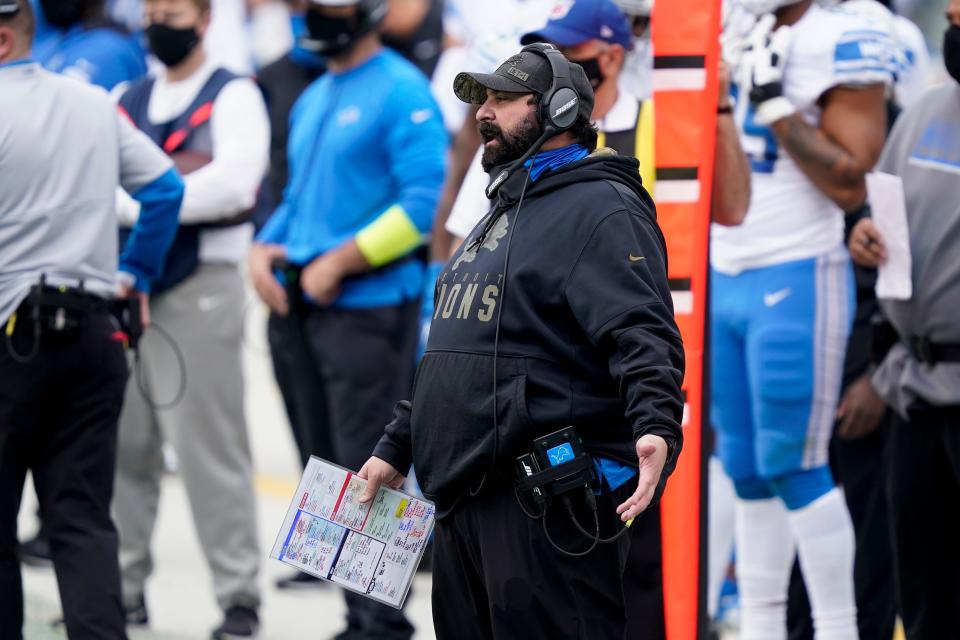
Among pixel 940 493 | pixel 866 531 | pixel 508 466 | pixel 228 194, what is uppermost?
pixel 508 466

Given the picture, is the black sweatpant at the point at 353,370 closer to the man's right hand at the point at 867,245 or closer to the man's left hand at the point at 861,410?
the man's left hand at the point at 861,410

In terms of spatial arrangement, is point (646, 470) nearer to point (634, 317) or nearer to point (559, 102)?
point (634, 317)

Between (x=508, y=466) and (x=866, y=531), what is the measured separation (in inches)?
91.7

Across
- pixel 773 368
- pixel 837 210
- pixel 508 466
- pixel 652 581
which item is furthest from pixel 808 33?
pixel 508 466

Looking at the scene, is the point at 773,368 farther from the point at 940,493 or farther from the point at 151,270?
the point at 151,270

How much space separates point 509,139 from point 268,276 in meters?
2.59

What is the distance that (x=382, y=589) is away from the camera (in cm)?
370

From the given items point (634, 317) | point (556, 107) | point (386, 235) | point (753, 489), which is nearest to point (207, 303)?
point (386, 235)

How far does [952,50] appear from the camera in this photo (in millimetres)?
4293

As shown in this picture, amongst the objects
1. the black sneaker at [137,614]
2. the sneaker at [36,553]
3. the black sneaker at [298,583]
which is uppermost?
the black sneaker at [137,614]

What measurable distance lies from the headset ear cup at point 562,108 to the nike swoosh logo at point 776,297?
1727 mm

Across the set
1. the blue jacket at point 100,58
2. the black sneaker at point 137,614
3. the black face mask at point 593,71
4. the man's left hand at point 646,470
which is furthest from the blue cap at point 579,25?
the blue jacket at point 100,58

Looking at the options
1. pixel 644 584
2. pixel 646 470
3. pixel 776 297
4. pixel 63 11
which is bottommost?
pixel 644 584

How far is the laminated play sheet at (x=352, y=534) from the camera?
369 centimetres
